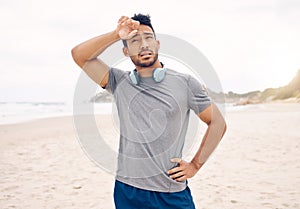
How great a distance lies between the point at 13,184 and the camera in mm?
5410

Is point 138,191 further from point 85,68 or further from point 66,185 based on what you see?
point 66,185

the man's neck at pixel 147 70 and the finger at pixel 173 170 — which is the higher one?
the man's neck at pixel 147 70

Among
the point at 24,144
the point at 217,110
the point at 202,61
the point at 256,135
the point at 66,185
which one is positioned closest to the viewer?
the point at 202,61

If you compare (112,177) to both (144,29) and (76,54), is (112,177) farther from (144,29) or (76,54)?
(144,29)

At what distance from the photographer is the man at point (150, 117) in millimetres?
1820

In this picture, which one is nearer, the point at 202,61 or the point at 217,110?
the point at 202,61

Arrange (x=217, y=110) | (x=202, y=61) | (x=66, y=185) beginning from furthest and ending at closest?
1. (x=66, y=185)
2. (x=217, y=110)
3. (x=202, y=61)

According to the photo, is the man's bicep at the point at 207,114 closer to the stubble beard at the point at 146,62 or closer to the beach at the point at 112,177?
the stubble beard at the point at 146,62

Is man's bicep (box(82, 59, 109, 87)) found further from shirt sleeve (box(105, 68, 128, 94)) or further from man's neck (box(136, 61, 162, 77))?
man's neck (box(136, 61, 162, 77))

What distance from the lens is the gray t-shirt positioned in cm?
182

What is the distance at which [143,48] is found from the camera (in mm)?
1805

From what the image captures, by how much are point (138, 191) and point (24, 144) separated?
8463 mm

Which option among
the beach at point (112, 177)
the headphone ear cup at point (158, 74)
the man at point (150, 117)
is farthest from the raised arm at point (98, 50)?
the beach at point (112, 177)

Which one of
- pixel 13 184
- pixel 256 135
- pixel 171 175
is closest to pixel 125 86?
pixel 171 175
